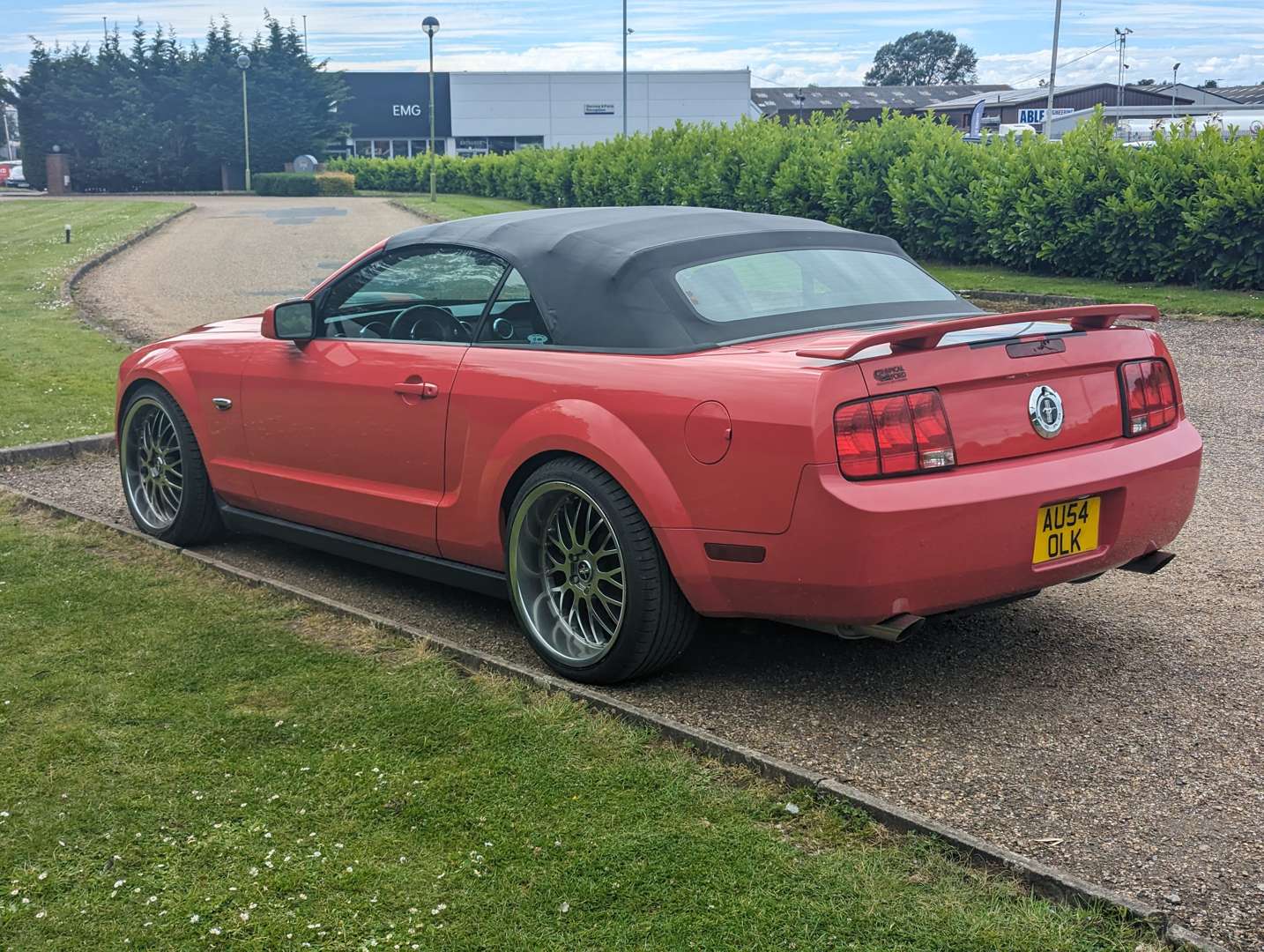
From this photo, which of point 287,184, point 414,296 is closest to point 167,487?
point 414,296

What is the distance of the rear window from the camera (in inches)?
179

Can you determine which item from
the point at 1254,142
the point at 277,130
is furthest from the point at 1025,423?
the point at 277,130

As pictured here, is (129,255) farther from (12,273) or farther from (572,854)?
(572,854)

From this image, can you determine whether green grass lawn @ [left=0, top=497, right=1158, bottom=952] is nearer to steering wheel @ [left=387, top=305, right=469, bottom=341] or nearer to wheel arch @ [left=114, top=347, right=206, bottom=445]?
steering wheel @ [left=387, top=305, right=469, bottom=341]

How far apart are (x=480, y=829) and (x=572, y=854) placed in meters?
0.27

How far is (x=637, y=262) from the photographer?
4586mm

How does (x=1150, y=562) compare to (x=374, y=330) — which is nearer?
(x=1150, y=562)

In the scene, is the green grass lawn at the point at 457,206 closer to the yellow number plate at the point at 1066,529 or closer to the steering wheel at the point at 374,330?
the steering wheel at the point at 374,330

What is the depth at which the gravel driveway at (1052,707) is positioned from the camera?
330cm

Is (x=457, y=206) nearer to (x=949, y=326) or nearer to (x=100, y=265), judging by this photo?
(x=100, y=265)

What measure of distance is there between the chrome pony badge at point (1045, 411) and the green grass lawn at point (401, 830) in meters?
1.34

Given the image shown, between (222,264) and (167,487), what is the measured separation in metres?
17.0

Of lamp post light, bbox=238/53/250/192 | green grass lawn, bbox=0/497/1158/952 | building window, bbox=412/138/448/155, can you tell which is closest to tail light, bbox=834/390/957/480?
green grass lawn, bbox=0/497/1158/952

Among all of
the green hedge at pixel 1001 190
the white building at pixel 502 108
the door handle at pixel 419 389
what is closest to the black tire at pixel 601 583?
the door handle at pixel 419 389
